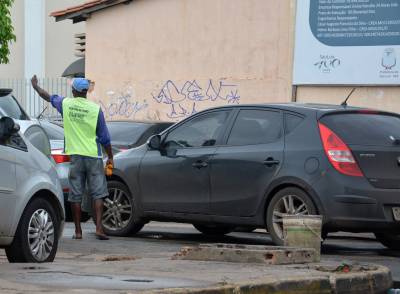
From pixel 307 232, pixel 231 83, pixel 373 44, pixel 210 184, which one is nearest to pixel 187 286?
pixel 307 232

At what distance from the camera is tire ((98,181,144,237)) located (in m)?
11.7

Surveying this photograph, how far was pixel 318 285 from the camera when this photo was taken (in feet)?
23.7

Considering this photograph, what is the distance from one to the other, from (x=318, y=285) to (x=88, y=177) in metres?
4.65

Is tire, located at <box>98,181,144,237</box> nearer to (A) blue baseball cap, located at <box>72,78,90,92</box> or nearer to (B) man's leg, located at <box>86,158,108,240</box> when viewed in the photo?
(B) man's leg, located at <box>86,158,108,240</box>

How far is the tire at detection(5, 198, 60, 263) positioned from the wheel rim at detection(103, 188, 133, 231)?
2787 mm

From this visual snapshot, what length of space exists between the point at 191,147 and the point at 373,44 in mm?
8923

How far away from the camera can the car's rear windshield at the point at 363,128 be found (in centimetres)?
1010

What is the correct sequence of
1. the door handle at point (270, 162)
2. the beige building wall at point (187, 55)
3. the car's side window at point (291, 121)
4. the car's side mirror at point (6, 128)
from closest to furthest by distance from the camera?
1. the car's side mirror at point (6, 128)
2. the door handle at point (270, 162)
3. the car's side window at point (291, 121)
4. the beige building wall at point (187, 55)

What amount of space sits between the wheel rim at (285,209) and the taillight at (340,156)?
525mm

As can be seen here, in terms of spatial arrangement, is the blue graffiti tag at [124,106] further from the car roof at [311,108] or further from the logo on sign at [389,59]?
the car roof at [311,108]

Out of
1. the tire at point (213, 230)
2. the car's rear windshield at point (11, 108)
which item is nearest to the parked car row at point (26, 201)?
the car's rear windshield at point (11, 108)

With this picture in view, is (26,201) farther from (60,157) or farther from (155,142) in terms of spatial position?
(60,157)

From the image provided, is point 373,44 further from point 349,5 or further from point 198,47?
point 198,47

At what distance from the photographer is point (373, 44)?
19219 millimetres
